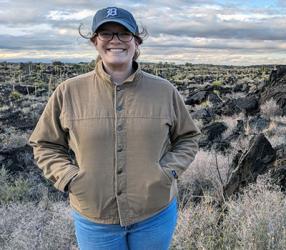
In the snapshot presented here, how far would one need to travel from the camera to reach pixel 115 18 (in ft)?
10.7

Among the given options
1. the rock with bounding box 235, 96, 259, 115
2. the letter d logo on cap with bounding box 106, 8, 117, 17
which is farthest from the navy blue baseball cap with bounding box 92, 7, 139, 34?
the rock with bounding box 235, 96, 259, 115

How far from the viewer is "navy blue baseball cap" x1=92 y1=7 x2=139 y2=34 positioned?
3270 millimetres

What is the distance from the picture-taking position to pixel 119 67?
342cm

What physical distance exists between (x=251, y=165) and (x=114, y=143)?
3841mm

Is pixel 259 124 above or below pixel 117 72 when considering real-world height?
below

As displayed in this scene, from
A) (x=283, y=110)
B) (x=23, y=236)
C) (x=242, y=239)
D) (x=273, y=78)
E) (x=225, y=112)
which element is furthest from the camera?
(x=273, y=78)

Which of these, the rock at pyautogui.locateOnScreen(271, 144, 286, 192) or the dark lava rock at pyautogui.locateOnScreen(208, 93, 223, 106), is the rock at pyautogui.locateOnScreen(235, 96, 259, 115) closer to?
the dark lava rock at pyautogui.locateOnScreen(208, 93, 223, 106)

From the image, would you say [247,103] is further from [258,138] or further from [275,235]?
[275,235]

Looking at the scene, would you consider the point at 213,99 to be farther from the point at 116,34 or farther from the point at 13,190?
the point at 116,34

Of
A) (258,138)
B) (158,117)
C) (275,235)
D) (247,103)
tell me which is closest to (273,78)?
(247,103)

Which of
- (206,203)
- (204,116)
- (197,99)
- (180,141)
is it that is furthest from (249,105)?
(180,141)

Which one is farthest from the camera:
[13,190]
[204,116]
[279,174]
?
[204,116]

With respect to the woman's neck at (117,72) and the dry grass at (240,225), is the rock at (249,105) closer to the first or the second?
the dry grass at (240,225)

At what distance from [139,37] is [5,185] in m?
5.76
